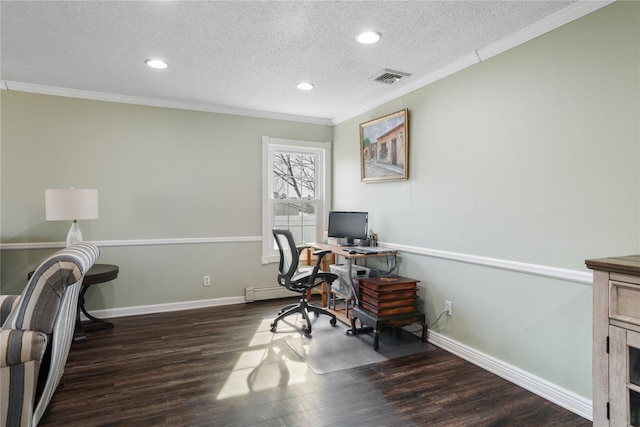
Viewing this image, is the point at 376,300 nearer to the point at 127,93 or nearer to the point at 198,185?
the point at 198,185

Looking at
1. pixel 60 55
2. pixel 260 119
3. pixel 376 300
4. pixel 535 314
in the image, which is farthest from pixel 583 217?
pixel 60 55

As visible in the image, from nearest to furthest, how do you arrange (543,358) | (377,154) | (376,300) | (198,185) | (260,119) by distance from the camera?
(543,358) → (376,300) → (377,154) → (198,185) → (260,119)

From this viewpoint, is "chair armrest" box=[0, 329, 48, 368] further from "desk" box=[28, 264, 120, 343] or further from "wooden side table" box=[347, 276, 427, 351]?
"wooden side table" box=[347, 276, 427, 351]

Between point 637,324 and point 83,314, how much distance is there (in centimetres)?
436

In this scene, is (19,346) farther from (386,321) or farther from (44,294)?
(386,321)

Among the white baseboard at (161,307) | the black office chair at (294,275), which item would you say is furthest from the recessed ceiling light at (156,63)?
the white baseboard at (161,307)

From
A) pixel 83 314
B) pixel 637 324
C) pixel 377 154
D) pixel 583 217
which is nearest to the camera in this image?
pixel 637 324

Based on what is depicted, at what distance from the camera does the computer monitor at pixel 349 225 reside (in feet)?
12.6

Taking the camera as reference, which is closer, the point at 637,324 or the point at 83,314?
the point at 637,324

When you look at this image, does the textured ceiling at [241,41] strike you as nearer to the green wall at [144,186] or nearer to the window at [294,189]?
the green wall at [144,186]

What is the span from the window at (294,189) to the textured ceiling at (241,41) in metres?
1.11

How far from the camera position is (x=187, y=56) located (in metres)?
2.75

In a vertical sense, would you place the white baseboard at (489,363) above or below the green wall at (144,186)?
below

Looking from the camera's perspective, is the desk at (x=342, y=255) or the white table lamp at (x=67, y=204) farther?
the desk at (x=342, y=255)
